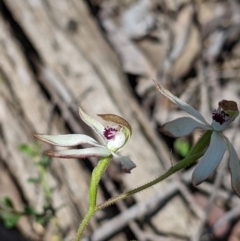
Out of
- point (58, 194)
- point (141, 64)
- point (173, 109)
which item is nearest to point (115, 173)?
point (58, 194)

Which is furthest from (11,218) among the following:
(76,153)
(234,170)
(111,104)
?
(234,170)

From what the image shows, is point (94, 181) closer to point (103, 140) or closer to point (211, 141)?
point (103, 140)

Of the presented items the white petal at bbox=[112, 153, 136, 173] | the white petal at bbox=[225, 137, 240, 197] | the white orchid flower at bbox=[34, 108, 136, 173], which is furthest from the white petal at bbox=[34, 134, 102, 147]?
the white petal at bbox=[225, 137, 240, 197]

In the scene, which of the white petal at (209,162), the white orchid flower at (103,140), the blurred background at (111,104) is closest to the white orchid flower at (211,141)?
the white petal at (209,162)

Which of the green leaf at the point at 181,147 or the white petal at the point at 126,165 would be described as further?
the green leaf at the point at 181,147

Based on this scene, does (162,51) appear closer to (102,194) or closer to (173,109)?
(173,109)

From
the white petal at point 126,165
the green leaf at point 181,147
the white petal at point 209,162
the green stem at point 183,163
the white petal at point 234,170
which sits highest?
the white petal at point 126,165

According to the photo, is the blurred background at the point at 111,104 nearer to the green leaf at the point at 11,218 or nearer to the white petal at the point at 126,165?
the green leaf at the point at 11,218
